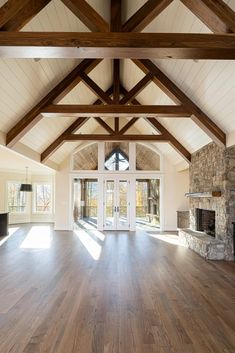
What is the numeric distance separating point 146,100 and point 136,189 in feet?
14.2

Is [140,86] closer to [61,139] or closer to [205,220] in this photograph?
[61,139]

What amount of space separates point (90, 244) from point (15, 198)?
7893 millimetres

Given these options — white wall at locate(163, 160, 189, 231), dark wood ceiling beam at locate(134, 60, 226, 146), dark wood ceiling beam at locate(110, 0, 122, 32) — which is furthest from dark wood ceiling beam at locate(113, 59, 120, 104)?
white wall at locate(163, 160, 189, 231)

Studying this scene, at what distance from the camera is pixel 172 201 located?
11977mm

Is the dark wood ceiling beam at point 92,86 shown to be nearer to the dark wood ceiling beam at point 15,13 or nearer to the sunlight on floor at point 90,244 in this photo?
the dark wood ceiling beam at point 15,13

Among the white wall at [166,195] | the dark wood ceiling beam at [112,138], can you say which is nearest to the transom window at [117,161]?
the white wall at [166,195]

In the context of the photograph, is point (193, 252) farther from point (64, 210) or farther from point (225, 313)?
point (64, 210)

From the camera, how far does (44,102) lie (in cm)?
641

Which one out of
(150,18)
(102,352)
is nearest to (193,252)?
(102,352)

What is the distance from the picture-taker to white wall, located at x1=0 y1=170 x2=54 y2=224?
14.2 meters

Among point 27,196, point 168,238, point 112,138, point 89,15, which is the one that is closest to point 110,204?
point 168,238

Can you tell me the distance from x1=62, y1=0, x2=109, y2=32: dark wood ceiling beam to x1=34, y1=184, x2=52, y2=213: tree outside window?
12.8m

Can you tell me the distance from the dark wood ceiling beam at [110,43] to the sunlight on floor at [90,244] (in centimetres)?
480

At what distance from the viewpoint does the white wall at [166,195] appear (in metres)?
11.9
